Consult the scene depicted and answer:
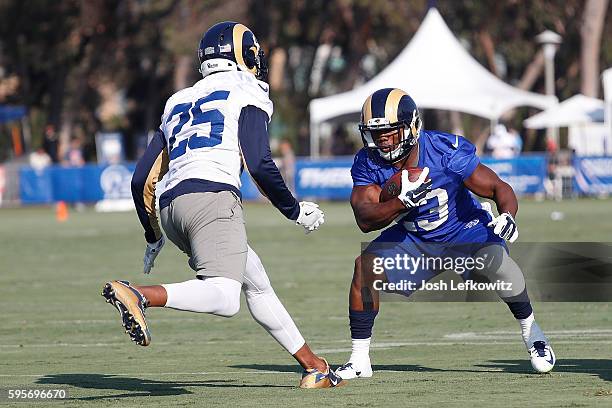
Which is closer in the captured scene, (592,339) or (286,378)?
(286,378)

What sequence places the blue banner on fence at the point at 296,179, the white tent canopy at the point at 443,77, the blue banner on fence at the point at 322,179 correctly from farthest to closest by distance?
the blue banner on fence at the point at 322,179 < the blue banner on fence at the point at 296,179 < the white tent canopy at the point at 443,77

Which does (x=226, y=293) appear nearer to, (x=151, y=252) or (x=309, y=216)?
(x=309, y=216)

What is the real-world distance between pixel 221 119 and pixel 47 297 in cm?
736

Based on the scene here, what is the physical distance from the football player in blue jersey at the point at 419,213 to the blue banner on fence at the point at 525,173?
26.5 m

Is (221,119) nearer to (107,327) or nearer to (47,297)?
(107,327)

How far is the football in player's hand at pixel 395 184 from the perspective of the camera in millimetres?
8164

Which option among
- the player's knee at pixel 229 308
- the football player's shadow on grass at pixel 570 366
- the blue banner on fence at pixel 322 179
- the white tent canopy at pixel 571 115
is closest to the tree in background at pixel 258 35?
the white tent canopy at pixel 571 115

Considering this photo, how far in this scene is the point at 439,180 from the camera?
855cm

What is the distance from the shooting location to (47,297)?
576 inches

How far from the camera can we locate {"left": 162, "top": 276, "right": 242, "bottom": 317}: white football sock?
7.40 metres

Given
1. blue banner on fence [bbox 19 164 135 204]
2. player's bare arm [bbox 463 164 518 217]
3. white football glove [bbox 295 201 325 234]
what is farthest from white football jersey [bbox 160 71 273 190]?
blue banner on fence [bbox 19 164 135 204]

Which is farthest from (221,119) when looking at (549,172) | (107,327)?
(549,172)

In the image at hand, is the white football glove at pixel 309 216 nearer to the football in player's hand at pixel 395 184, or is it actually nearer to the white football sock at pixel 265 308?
the white football sock at pixel 265 308

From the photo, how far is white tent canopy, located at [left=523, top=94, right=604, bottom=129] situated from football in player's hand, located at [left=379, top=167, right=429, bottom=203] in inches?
1236
